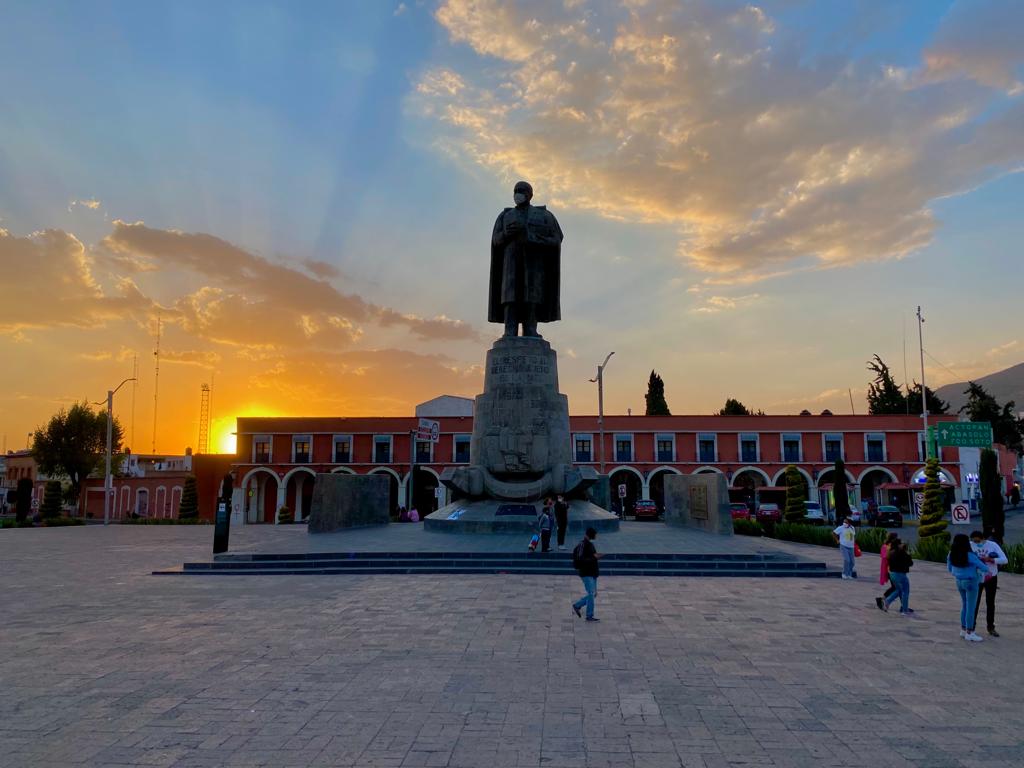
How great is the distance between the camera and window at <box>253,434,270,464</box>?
53375 mm

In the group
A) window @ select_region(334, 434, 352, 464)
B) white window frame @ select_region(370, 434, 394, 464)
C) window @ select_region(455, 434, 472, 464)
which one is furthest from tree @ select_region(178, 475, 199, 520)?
window @ select_region(455, 434, 472, 464)

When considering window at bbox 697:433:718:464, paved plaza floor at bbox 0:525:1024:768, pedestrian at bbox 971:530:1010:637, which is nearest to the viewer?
paved plaza floor at bbox 0:525:1024:768

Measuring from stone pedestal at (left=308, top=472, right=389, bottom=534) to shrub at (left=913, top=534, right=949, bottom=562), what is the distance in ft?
54.9

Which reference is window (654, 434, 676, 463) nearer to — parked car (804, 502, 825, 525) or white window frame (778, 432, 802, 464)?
white window frame (778, 432, 802, 464)

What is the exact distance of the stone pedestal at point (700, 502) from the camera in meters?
20.8

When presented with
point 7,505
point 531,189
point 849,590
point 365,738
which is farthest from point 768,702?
point 7,505

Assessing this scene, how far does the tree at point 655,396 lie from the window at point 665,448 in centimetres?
1411

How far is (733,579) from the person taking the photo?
564 inches

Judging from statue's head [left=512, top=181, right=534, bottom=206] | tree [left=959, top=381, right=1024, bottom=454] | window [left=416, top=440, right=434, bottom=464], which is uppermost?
statue's head [left=512, top=181, right=534, bottom=206]

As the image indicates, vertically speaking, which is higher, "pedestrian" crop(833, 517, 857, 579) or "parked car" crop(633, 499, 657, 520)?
"pedestrian" crop(833, 517, 857, 579)

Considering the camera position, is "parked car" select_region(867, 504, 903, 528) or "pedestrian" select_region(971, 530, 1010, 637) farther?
"parked car" select_region(867, 504, 903, 528)

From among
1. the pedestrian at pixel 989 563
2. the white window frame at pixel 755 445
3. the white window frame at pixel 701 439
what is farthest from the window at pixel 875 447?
the pedestrian at pixel 989 563

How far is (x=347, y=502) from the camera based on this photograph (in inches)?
886

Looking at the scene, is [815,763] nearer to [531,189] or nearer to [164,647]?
[164,647]
